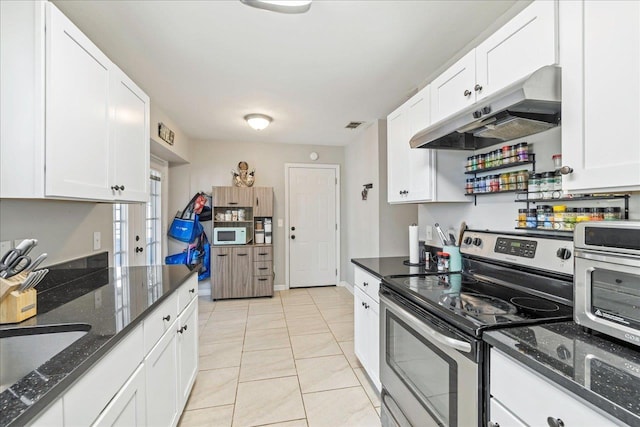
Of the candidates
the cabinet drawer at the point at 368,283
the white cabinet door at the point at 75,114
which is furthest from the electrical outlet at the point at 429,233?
the white cabinet door at the point at 75,114

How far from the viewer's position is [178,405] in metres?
1.71

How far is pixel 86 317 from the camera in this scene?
1146mm

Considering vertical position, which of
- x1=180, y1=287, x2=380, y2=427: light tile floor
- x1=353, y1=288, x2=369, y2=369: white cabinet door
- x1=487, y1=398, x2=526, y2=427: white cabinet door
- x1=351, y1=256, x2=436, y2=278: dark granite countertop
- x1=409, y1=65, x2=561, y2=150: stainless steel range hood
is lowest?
x1=180, y1=287, x2=380, y2=427: light tile floor

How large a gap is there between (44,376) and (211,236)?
3821 millimetres

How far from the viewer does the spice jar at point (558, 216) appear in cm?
133

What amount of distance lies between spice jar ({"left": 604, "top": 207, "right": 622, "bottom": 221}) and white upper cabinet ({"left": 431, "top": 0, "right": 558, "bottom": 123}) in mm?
619

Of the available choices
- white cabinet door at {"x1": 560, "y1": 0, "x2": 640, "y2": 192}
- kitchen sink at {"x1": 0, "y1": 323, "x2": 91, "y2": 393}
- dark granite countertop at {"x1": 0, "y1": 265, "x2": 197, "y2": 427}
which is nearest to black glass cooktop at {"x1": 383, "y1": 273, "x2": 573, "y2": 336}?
white cabinet door at {"x1": 560, "y1": 0, "x2": 640, "y2": 192}

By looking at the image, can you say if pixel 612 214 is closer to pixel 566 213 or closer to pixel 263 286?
pixel 566 213

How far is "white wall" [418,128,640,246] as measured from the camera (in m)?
1.38

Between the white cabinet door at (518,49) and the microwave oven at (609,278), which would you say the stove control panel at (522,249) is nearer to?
the microwave oven at (609,278)

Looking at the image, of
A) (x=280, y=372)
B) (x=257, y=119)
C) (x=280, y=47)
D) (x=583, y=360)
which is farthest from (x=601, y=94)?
(x=257, y=119)

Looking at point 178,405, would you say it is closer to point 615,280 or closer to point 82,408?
point 82,408

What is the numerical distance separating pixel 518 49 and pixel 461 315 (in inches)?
45.4

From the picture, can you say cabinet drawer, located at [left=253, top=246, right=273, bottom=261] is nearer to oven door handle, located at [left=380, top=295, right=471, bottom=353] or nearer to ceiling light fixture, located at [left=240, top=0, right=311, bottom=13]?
oven door handle, located at [left=380, top=295, right=471, bottom=353]
